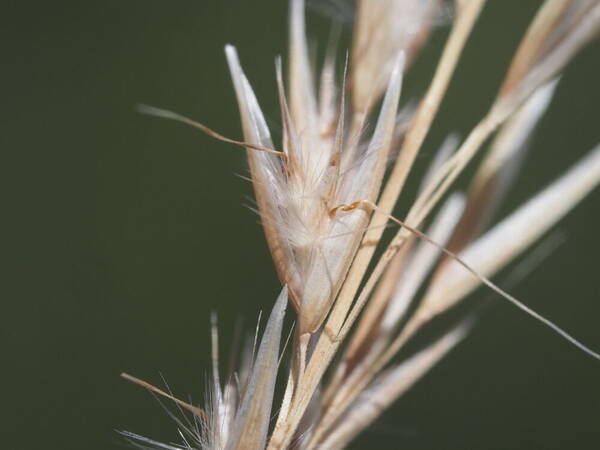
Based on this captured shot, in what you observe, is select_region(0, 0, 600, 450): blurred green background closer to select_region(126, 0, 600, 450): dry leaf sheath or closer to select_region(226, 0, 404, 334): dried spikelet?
select_region(126, 0, 600, 450): dry leaf sheath

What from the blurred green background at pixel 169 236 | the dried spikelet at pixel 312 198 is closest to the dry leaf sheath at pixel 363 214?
the dried spikelet at pixel 312 198

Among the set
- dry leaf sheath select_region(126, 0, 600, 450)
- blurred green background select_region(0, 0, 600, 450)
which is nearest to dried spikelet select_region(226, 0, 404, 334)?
dry leaf sheath select_region(126, 0, 600, 450)

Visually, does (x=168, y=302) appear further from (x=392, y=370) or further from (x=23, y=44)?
(x=392, y=370)

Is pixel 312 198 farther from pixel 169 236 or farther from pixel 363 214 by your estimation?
pixel 169 236

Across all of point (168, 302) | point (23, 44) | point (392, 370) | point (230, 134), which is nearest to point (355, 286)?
point (392, 370)

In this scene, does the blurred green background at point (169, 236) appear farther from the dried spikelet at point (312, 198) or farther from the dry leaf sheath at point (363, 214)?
the dried spikelet at point (312, 198)

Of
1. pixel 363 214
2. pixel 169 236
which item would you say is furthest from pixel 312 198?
pixel 169 236
